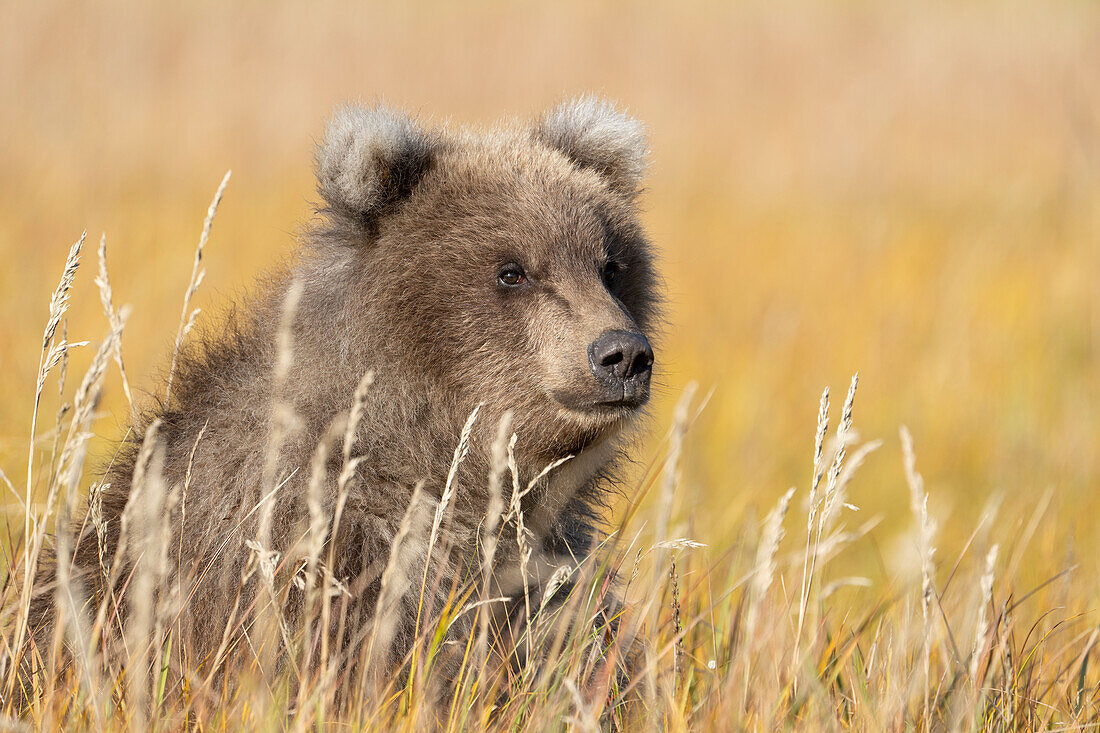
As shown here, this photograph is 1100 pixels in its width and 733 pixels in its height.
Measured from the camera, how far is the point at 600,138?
171 inches

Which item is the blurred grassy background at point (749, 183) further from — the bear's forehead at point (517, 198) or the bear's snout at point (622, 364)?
the bear's snout at point (622, 364)

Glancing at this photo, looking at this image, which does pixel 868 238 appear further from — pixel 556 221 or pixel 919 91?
pixel 556 221

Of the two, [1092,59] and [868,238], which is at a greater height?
[1092,59]

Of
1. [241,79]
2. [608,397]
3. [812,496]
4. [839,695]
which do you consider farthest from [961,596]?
[241,79]

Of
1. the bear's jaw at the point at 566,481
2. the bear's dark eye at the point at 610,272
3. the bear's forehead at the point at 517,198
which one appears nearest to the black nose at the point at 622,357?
the bear's jaw at the point at 566,481

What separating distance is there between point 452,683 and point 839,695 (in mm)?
1111

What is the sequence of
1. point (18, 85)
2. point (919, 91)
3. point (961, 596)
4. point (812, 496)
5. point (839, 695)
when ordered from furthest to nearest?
1. point (919, 91)
2. point (18, 85)
3. point (961, 596)
4. point (839, 695)
5. point (812, 496)

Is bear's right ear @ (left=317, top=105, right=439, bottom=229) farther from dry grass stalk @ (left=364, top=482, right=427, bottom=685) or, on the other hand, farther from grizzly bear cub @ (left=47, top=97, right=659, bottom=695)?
dry grass stalk @ (left=364, top=482, right=427, bottom=685)

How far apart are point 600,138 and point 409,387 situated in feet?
4.84

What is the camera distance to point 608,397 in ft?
11.1

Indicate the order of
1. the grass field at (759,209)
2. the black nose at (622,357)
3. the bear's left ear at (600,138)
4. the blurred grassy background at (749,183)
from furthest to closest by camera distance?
the blurred grassy background at (749,183)
the grass field at (759,209)
the bear's left ear at (600,138)
the black nose at (622,357)

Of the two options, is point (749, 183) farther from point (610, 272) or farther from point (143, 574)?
point (143, 574)

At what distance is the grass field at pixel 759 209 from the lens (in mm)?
7449

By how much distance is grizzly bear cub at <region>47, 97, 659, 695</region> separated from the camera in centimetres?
307
